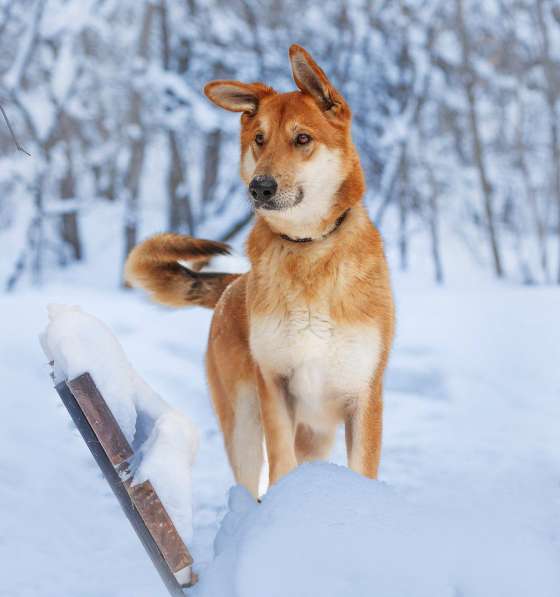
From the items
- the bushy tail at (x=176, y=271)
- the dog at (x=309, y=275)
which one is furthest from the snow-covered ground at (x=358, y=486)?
the dog at (x=309, y=275)

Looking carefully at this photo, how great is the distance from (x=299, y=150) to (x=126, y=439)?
132cm

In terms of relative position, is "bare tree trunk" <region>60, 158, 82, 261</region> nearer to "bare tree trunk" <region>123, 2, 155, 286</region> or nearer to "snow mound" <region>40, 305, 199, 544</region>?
"bare tree trunk" <region>123, 2, 155, 286</region>

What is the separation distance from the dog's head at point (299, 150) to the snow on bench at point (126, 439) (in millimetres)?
887

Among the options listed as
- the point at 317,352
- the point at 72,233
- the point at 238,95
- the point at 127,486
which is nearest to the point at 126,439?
the point at 127,486

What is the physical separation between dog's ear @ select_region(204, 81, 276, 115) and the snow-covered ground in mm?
1200

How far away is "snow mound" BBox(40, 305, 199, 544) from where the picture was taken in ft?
7.94

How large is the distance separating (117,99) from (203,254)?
16714 mm

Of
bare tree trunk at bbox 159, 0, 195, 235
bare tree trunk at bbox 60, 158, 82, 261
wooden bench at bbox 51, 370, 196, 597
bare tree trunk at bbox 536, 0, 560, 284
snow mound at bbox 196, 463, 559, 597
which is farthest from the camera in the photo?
bare tree trunk at bbox 60, 158, 82, 261

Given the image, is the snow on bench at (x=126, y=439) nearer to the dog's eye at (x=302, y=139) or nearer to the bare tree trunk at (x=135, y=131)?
the dog's eye at (x=302, y=139)

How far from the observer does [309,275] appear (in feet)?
10.6

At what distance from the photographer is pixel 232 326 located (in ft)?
11.9

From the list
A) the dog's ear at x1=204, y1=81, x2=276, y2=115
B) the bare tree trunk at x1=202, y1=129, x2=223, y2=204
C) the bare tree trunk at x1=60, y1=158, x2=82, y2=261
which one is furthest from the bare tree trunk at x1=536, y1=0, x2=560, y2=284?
the dog's ear at x1=204, y1=81, x2=276, y2=115

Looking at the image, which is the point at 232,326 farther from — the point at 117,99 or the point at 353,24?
the point at 117,99

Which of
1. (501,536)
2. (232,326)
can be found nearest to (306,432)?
(232,326)
